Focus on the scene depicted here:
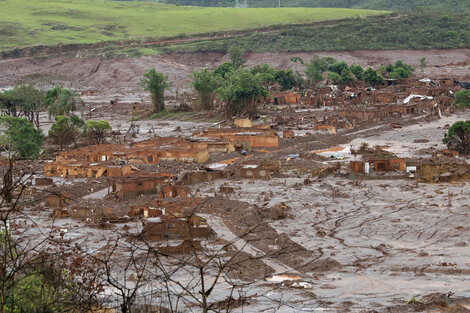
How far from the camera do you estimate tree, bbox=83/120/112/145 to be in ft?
170

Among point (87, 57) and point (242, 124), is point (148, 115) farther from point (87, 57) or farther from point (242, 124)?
point (87, 57)

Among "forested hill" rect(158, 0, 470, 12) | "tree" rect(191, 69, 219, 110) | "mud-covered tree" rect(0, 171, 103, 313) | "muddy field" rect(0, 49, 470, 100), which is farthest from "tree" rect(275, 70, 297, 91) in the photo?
"forested hill" rect(158, 0, 470, 12)

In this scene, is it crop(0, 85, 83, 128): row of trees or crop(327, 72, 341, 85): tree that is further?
crop(327, 72, 341, 85): tree

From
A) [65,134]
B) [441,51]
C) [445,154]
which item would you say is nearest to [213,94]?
[65,134]

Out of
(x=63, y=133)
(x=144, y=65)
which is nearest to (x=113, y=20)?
(x=144, y=65)

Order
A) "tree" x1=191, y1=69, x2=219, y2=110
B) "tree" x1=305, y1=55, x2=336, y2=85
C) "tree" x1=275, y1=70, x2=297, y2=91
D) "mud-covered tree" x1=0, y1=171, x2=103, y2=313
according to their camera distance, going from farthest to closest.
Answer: "tree" x1=305, y1=55, x2=336, y2=85, "tree" x1=275, y1=70, x2=297, y2=91, "tree" x1=191, y1=69, x2=219, y2=110, "mud-covered tree" x1=0, y1=171, x2=103, y2=313

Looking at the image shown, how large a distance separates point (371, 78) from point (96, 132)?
45259 millimetres

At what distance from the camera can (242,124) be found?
188 ft

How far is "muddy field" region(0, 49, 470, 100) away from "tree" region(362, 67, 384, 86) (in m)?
17.1

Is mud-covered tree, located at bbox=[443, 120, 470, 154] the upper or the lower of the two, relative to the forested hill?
lower

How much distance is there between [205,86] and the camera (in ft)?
235

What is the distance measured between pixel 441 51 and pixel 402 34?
826 centimetres

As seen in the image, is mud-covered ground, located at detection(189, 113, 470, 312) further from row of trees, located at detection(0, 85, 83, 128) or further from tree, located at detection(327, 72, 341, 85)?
tree, located at detection(327, 72, 341, 85)

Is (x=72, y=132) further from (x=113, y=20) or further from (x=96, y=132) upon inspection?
(x=113, y=20)
